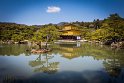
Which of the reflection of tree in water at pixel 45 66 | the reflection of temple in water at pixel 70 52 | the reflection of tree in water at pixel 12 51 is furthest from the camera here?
the reflection of tree in water at pixel 12 51

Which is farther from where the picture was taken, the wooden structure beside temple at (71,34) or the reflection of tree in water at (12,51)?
the wooden structure beside temple at (71,34)

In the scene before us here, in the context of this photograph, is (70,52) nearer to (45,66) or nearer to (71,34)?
(45,66)

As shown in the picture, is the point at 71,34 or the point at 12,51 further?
the point at 71,34

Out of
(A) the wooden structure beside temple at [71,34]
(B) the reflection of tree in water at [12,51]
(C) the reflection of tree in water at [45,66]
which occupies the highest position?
(A) the wooden structure beside temple at [71,34]

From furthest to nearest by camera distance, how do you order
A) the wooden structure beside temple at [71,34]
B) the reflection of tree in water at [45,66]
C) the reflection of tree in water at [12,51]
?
the wooden structure beside temple at [71,34], the reflection of tree in water at [12,51], the reflection of tree in water at [45,66]

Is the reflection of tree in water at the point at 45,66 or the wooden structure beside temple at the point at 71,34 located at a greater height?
the wooden structure beside temple at the point at 71,34

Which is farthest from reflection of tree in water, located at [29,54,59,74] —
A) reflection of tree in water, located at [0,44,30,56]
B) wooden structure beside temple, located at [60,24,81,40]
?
wooden structure beside temple, located at [60,24,81,40]

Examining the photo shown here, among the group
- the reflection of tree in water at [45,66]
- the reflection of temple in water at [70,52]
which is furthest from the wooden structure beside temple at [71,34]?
the reflection of tree in water at [45,66]

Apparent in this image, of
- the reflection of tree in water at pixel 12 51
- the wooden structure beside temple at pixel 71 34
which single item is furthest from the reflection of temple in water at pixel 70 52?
the wooden structure beside temple at pixel 71 34

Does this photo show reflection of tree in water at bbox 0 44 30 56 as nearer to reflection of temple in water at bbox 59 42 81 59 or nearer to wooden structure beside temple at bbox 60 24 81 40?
reflection of temple in water at bbox 59 42 81 59

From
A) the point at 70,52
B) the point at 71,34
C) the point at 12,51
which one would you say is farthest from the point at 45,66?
the point at 71,34

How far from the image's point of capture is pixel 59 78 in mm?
5289

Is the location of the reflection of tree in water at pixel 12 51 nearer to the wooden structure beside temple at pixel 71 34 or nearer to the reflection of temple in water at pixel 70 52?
the reflection of temple in water at pixel 70 52

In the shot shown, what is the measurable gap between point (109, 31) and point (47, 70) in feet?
31.9
